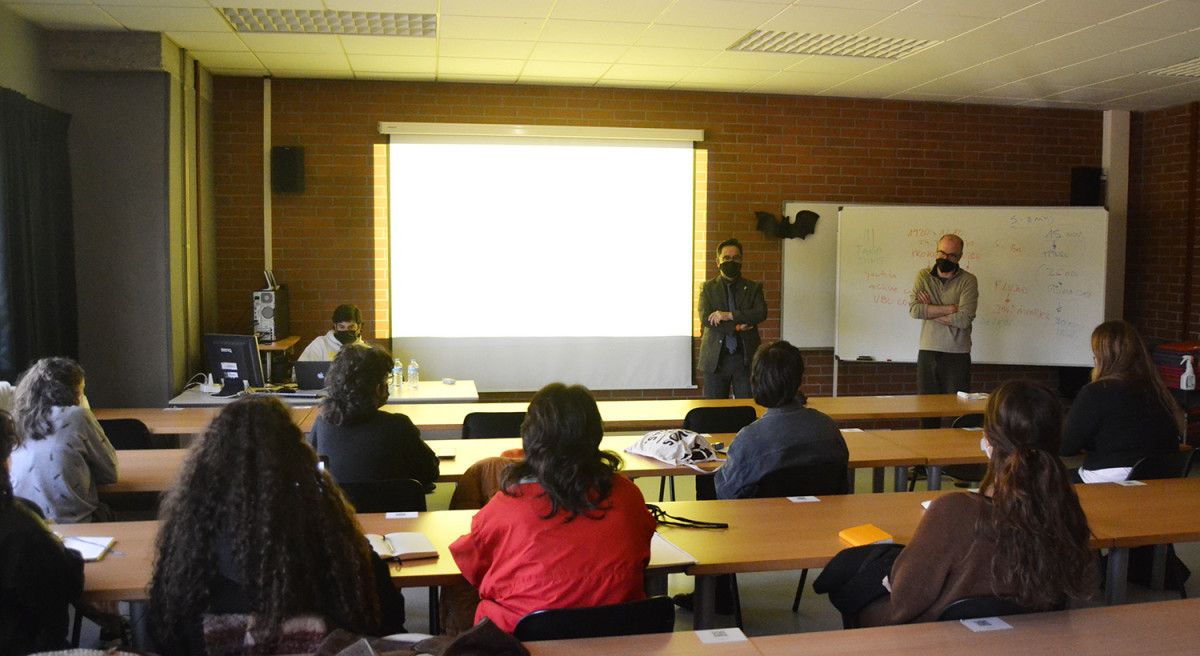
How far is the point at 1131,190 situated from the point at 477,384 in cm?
587

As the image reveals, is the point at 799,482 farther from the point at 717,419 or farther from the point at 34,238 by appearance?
the point at 34,238

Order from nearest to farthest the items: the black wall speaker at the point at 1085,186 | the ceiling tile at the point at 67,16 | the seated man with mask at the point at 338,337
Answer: the ceiling tile at the point at 67,16 < the seated man with mask at the point at 338,337 < the black wall speaker at the point at 1085,186

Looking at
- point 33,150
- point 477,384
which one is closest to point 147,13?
point 33,150

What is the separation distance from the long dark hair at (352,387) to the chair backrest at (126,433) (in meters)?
1.62

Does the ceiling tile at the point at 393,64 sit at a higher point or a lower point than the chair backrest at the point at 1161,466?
higher

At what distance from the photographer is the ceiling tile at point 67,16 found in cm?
521

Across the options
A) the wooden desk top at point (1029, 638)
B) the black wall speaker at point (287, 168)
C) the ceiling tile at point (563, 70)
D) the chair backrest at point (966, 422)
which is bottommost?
the wooden desk top at point (1029, 638)

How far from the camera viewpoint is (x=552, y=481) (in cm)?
230

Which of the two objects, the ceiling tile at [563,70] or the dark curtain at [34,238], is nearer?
the dark curtain at [34,238]

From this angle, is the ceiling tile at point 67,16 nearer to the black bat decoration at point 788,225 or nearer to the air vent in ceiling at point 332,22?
the air vent in ceiling at point 332,22

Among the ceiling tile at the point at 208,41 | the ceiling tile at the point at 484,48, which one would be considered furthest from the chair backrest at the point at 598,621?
the ceiling tile at the point at 208,41

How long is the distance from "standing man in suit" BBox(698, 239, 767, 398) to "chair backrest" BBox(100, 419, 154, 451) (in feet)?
12.1

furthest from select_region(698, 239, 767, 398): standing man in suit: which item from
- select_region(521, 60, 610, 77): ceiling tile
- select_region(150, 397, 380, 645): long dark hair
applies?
select_region(150, 397, 380, 645): long dark hair

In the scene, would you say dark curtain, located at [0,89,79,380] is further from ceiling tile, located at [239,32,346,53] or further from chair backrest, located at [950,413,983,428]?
chair backrest, located at [950,413,983,428]
